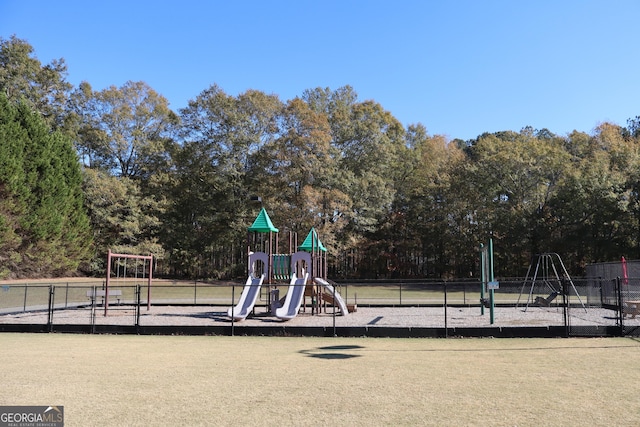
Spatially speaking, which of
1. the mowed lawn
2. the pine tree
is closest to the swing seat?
the mowed lawn

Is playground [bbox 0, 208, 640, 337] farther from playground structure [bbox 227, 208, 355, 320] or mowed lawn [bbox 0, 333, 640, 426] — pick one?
mowed lawn [bbox 0, 333, 640, 426]

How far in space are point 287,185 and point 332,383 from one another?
42.3 metres

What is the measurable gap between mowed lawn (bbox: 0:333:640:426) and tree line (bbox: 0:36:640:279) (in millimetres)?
32832

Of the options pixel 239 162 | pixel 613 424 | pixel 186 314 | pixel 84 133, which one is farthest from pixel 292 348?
pixel 84 133

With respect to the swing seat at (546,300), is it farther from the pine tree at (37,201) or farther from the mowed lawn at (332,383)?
the pine tree at (37,201)

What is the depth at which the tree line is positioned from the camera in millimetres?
40719

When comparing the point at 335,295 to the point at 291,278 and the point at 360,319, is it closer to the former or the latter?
the point at 360,319

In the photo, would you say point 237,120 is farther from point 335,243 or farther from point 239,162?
point 335,243

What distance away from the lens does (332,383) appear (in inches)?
292

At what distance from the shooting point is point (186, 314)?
19516 millimetres

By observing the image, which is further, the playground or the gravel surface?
the gravel surface

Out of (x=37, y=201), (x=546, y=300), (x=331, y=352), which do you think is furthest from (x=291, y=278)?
(x=37, y=201)

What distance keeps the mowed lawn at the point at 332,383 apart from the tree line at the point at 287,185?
108ft

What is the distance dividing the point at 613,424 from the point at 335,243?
41119 mm
